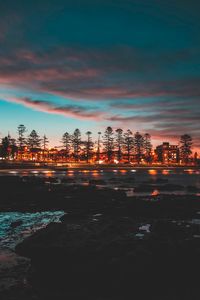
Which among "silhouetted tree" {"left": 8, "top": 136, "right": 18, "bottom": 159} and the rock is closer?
the rock

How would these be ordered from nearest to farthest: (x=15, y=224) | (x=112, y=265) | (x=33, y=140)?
(x=112, y=265)
(x=15, y=224)
(x=33, y=140)

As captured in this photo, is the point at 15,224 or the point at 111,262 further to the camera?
the point at 15,224

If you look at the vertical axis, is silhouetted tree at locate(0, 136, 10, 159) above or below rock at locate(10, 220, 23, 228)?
above

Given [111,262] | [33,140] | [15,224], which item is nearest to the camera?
[111,262]

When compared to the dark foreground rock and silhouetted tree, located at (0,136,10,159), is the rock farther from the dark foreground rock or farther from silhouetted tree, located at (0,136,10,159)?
silhouetted tree, located at (0,136,10,159)

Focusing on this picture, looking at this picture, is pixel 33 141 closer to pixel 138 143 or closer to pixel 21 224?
pixel 138 143

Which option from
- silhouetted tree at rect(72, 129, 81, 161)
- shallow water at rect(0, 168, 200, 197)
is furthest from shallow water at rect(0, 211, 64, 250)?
silhouetted tree at rect(72, 129, 81, 161)

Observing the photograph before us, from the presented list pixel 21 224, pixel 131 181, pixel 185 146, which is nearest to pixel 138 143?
pixel 185 146

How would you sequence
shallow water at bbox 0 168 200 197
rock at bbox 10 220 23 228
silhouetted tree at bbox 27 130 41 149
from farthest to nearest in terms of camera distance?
1. silhouetted tree at bbox 27 130 41 149
2. shallow water at bbox 0 168 200 197
3. rock at bbox 10 220 23 228

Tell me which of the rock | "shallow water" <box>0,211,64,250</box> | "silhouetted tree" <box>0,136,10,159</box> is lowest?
"shallow water" <box>0,211,64,250</box>

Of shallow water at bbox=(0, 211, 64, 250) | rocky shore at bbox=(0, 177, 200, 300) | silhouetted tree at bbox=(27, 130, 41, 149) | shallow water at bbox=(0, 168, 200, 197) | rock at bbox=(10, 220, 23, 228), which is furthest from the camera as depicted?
silhouetted tree at bbox=(27, 130, 41, 149)

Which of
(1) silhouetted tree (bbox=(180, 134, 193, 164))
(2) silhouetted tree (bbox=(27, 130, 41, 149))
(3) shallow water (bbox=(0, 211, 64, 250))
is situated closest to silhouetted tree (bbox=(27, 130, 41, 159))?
(2) silhouetted tree (bbox=(27, 130, 41, 149))

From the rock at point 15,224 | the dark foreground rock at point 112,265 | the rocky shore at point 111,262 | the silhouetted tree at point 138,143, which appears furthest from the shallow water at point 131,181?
the silhouetted tree at point 138,143

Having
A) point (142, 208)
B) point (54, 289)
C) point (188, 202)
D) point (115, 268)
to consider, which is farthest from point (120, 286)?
point (188, 202)
